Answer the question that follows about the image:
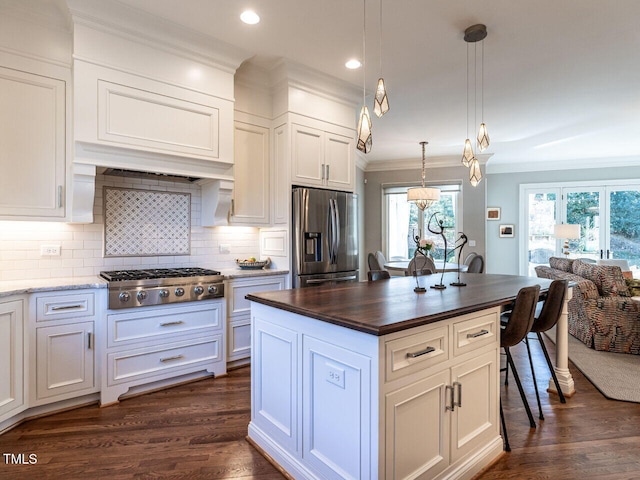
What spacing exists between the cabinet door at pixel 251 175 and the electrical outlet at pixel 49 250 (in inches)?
56.5

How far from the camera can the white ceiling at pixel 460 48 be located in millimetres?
2551

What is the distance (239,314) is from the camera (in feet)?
11.0

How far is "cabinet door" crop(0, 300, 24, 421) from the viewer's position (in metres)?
2.22

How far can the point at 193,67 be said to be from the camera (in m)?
3.05

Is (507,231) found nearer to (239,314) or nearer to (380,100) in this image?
(239,314)

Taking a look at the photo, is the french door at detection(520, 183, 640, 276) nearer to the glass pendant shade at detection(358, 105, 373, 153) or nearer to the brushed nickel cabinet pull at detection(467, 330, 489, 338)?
the brushed nickel cabinet pull at detection(467, 330, 489, 338)

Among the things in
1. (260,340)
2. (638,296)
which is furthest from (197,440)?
(638,296)

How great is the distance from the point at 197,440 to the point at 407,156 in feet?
20.9

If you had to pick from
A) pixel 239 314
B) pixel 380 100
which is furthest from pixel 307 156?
pixel 239 314

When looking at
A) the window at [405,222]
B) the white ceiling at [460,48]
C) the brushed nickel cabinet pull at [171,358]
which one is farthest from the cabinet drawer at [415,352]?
the window at [405,222]

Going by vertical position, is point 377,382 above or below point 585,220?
below

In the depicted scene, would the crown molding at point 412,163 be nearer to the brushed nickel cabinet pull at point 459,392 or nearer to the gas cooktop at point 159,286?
the gas cooktop at point 159,286

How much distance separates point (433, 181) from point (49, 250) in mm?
6529

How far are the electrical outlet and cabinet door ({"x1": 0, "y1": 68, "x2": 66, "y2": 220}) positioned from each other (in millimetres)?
325
